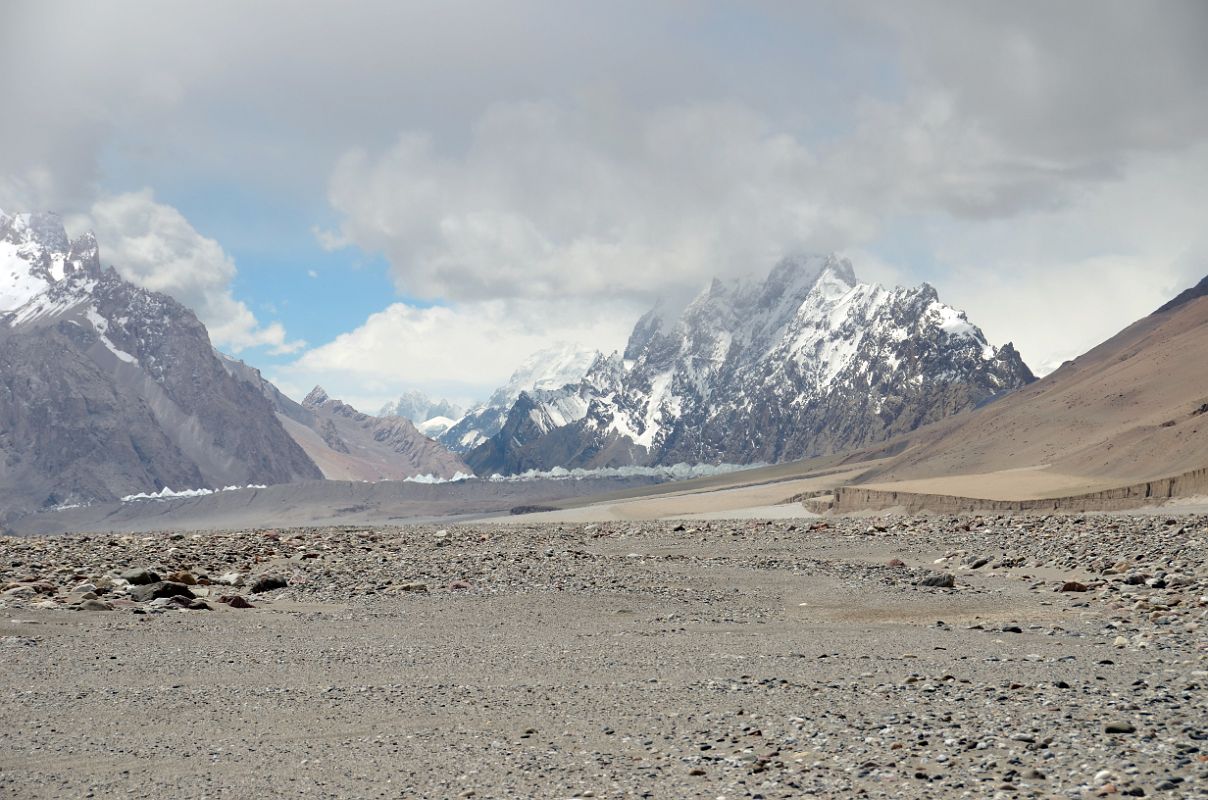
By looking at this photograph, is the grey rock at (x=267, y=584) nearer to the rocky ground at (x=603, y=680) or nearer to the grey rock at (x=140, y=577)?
the rocky ground at (x=603, y=680)

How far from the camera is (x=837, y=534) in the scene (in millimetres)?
51625

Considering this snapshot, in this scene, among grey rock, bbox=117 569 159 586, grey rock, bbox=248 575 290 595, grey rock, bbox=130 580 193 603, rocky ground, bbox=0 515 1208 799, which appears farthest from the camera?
grey rock, bbox=248 575 290 595

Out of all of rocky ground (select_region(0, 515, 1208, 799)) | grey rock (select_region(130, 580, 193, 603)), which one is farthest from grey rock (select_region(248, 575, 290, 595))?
grey rock (select_region(130, 580, 193, 603))

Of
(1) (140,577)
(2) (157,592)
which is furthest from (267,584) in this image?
(2) (157,592)

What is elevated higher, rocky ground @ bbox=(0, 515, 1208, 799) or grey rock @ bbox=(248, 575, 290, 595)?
grey rock @ bbox=(248, 575, 290, 595)

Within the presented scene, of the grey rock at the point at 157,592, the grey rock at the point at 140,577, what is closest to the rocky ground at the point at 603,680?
the grey rock at the point at 157,592

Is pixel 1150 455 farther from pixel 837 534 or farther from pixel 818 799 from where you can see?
pixel 818 799

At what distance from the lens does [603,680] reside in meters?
17.3

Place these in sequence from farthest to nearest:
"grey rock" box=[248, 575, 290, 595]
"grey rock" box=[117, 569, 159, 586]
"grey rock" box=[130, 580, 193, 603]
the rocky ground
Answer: "grey rock" box=[248, 575, 290, 595] → "grey rock" box=[117, 569, 159, 586] → "grey rock" box=[130, 580, 193, 603] → the rocky ground

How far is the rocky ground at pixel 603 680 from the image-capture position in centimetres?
→ 1170

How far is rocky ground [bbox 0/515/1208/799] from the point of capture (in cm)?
1170

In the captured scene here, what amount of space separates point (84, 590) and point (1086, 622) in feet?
69.7

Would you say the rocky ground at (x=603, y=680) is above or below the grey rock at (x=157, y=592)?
below

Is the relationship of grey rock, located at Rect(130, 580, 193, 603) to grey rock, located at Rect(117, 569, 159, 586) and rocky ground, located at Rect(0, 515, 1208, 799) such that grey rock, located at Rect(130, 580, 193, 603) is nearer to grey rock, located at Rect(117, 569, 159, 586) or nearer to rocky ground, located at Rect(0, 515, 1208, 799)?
rocky ground, located at Rect(0, 515, 1208, 799)
